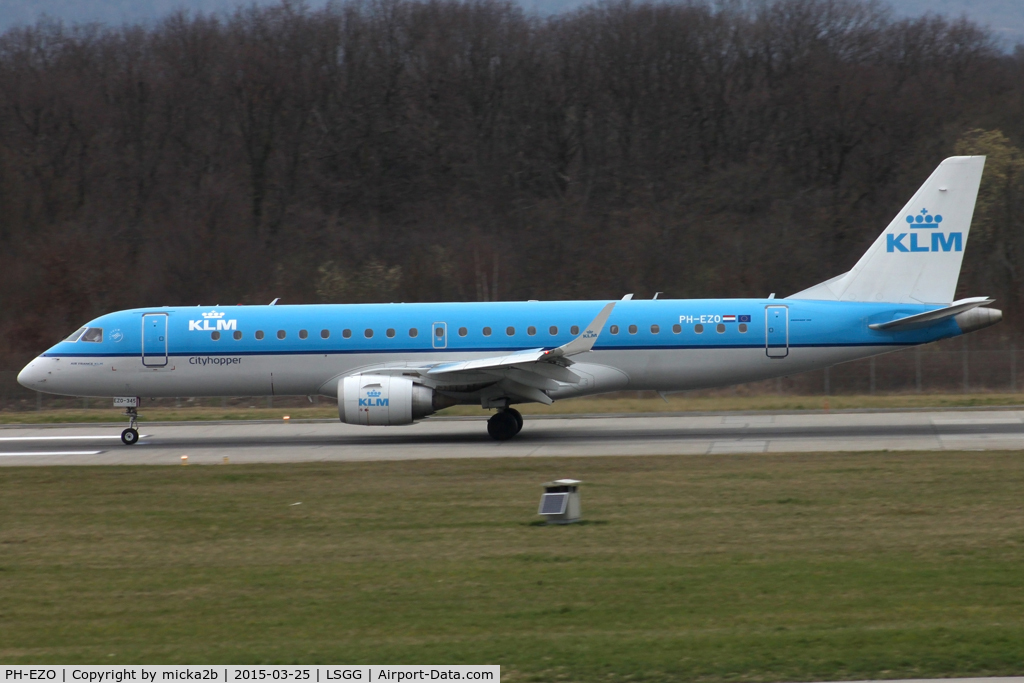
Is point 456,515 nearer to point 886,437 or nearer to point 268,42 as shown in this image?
point 886,437

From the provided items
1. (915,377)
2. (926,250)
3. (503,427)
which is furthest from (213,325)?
(915,377)

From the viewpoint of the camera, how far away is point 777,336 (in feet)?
81.1

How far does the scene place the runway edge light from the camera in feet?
44.7

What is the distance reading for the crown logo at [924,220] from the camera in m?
25.4

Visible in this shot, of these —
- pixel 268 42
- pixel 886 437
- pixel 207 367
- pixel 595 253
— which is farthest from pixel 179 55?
pixel 886 437

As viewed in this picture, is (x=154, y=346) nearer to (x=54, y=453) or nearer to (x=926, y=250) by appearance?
(x=54, y=453)

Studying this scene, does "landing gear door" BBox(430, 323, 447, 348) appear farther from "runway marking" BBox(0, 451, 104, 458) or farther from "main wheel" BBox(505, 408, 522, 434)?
"runway marking" BBox(0, 451, 104, 458)

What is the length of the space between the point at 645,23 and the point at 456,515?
57.3 metres

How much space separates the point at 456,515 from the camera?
14.7 metres

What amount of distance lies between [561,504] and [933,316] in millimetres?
13432

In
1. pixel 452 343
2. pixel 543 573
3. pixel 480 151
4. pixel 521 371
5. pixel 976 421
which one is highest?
pixel 480 151

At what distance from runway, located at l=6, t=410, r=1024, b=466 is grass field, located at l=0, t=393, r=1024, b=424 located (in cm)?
178

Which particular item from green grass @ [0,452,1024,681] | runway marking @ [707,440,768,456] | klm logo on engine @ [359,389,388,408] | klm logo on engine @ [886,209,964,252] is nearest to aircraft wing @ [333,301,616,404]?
klm logo on engine @ [359,389,388,408]

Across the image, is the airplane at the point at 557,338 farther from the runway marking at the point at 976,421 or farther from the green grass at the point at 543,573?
the green grass at the point at 543,573
